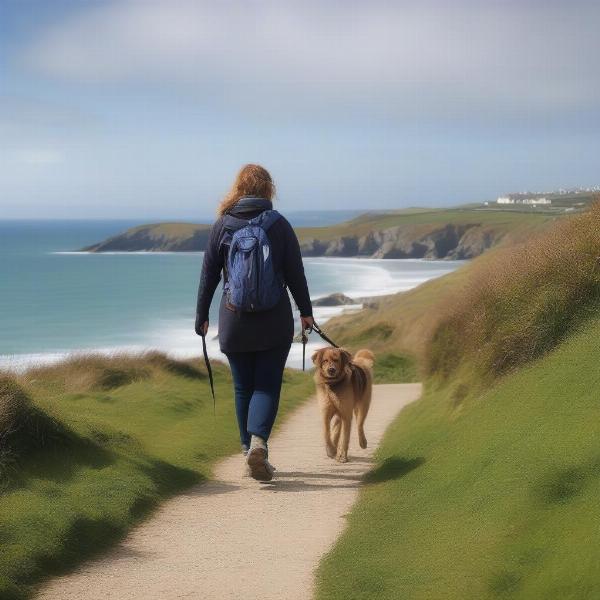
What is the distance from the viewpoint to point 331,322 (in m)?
58.3

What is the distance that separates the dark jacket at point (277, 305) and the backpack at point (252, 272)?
12 cm

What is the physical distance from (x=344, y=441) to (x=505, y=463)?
3665 millimetres

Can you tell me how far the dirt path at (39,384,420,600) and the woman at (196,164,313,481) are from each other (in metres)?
0.60

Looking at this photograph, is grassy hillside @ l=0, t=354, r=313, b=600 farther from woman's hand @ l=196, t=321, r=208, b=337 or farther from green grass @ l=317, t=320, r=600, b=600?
green grass @ l=317, t=320, r=600, b=600

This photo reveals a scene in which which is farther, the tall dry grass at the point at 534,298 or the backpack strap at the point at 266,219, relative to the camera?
the tall dry grass at the point at 534,298

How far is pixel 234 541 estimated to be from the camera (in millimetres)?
7887

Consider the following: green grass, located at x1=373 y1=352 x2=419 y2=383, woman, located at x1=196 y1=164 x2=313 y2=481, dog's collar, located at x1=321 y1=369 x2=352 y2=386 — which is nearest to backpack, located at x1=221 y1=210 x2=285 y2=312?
woman, located at x1=196 y1=164 x2=313 y2=481

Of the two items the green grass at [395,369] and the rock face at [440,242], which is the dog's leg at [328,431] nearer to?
the green grass at [395,369]

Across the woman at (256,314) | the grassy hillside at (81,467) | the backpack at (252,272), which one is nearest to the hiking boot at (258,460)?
the woman at (256,314)

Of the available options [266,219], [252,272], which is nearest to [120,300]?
[266,219]

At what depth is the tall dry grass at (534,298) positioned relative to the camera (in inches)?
447

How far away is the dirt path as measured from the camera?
6.62 m

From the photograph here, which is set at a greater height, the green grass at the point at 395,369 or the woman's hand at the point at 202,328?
the woman's hand at the point at 202,328

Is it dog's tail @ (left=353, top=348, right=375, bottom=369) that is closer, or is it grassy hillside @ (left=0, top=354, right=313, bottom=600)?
grassy hillside @ (left=0, top=354, right=313, bottom=600)
